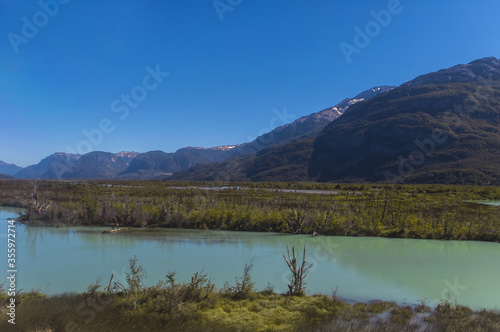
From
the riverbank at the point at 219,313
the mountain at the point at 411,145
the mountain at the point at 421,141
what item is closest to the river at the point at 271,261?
the riverbank at the point at 219,313

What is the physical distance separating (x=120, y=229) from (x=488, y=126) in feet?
492

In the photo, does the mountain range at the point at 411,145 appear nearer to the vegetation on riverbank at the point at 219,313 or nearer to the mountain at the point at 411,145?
the mountain at the point at 411,145

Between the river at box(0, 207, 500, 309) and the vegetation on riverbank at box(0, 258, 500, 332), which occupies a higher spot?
the vegetation on riverbank at box(0, 258, 500, 332)

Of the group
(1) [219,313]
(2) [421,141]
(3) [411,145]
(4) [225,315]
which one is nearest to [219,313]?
(1) [219,313]

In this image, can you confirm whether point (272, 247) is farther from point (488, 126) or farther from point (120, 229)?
point (488, 126)

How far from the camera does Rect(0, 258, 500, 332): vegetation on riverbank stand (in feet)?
25.5

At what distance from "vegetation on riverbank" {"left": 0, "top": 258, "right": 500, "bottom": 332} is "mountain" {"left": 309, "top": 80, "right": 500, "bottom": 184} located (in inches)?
4111

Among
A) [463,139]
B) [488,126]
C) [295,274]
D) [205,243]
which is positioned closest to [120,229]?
[205,243]

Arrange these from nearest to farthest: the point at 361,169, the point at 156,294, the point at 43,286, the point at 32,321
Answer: the point at 32,321
the point at 156,294
the point at 43,286
the point at 361,169

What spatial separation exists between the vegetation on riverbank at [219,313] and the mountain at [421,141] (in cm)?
10441

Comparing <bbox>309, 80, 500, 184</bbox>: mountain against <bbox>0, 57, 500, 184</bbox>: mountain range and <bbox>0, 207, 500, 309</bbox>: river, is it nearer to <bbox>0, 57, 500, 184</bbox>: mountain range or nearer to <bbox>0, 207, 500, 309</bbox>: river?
<bbox>0, 57, 500, 184</bbox>: mountain range

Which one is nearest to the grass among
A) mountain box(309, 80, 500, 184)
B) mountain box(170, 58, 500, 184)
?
mountain box(170, 58, 500, 184)

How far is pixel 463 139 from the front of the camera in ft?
417

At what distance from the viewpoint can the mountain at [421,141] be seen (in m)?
112
